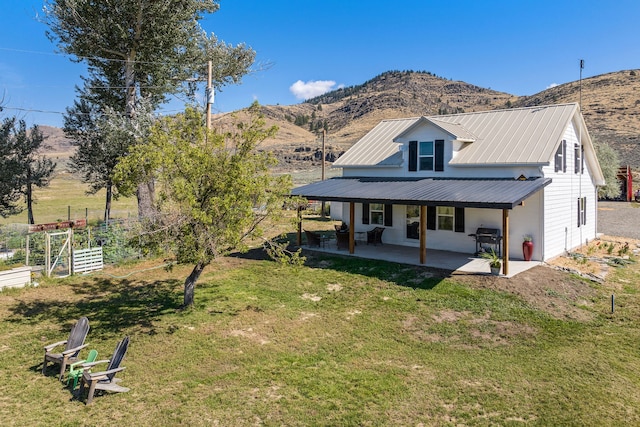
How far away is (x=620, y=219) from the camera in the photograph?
1166 inches

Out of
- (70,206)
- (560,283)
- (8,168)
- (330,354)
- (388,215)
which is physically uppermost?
(8,168)

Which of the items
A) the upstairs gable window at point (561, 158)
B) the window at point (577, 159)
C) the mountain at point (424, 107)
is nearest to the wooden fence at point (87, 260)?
the upstairs gable window at point (561, 158)

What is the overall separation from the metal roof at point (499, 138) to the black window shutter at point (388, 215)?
2.20 metres

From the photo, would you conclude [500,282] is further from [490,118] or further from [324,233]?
[324,233]

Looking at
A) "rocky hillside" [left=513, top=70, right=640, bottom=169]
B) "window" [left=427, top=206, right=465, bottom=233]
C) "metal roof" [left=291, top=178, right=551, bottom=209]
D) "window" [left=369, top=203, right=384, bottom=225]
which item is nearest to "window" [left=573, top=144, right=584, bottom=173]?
"metal roof" [left=291, top=178, right=551, bottom=209]

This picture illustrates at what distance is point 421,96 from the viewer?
148750 millimetres

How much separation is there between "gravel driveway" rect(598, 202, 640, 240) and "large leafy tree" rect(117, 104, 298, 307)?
73.3 feet

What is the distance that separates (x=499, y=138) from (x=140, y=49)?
713 inches

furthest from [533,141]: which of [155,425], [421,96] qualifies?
[421,96]

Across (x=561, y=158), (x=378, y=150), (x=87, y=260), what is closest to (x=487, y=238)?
(x=561, y=158)

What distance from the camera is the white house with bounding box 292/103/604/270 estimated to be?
15562 millimetres

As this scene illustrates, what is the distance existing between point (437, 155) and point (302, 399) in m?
14.2

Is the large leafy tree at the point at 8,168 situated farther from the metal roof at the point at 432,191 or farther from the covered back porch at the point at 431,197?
the covered back porch at the point at 431,197

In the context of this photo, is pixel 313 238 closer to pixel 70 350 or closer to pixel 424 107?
pixel 70 350
